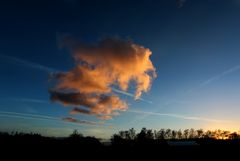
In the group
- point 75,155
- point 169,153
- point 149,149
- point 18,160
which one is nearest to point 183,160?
point 169,153

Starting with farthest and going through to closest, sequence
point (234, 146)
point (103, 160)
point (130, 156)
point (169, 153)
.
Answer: point (234, 146)
point (169, 153)
point (130, 156)
point (103, 160)

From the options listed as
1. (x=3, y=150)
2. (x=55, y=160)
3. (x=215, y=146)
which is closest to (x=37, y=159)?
(x=55, y=160)

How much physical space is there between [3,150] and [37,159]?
5.59m

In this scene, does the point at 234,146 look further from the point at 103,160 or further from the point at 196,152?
the point at 103,160

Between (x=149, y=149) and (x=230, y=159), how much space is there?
15.9 meters

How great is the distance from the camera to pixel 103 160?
3925 cm

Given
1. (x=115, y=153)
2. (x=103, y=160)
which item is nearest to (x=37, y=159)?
(x=103, y=160)

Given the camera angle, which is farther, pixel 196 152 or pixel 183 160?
pixel 196 152

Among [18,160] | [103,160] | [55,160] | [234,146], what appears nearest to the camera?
[18,160]

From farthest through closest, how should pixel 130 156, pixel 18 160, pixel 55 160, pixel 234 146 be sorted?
1. pixel 234 146
2. pixel 130 156
3. pixel 55 160
4. pixel 18 160

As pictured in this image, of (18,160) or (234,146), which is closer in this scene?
(18,160)

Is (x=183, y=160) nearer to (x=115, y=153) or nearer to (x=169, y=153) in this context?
(x=169, y=153)

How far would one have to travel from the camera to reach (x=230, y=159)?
4606cm

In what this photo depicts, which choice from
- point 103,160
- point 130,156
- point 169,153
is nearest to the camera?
point 103,160
